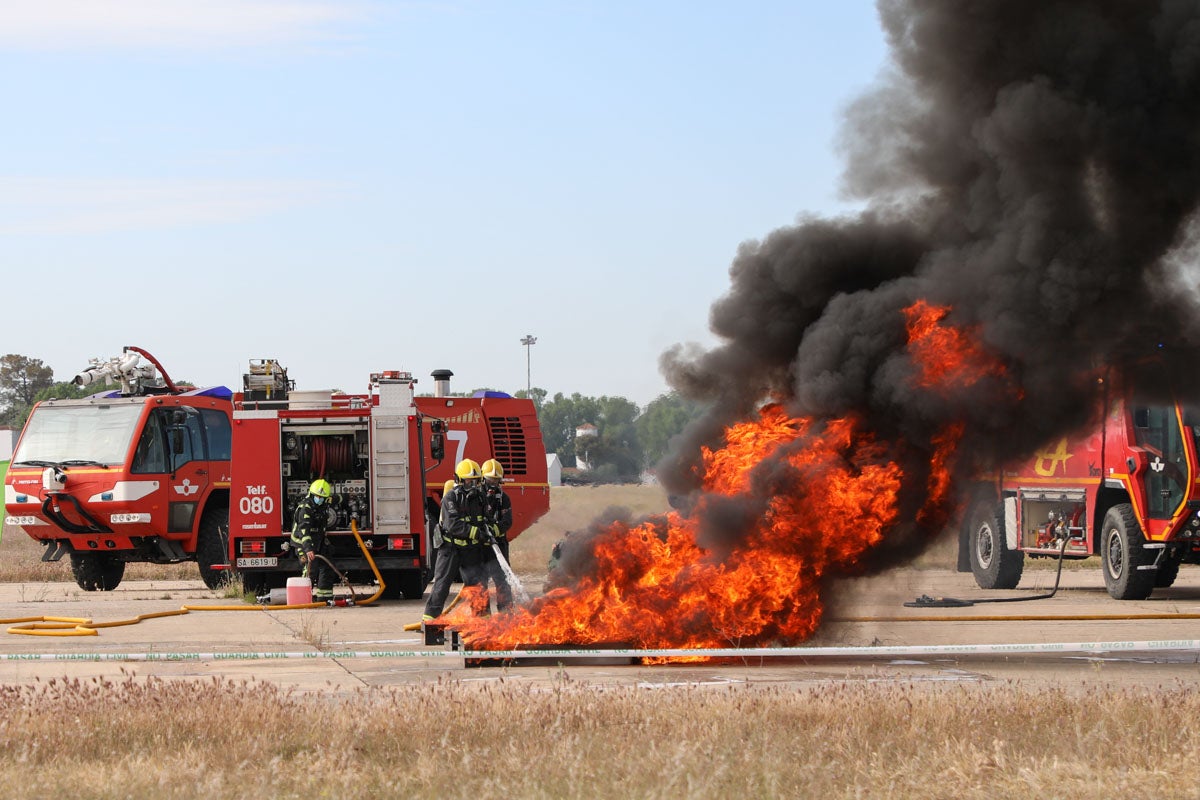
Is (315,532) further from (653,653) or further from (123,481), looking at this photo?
(653,653)

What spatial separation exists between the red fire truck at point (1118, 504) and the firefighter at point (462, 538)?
5.31 meters

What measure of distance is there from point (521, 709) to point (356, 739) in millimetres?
1031

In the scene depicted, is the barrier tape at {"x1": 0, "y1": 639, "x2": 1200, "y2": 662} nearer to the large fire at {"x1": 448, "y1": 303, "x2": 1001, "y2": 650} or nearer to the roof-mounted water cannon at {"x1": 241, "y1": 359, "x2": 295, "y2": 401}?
the large fire at {"x1": 448, "y1": 303, "x2": 1001, "y2": 650}

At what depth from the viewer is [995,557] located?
62.9 ft

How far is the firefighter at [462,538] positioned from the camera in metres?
12.9

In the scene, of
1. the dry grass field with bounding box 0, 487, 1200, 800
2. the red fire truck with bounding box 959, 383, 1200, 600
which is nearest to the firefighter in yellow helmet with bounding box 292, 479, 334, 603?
the dry grass field with bounding box 0, 487, 1200, 800

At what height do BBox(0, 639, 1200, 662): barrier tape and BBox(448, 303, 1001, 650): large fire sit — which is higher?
BBox(448, 303, 1001, 650): large fire

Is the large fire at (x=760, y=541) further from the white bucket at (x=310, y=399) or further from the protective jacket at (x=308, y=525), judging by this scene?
the white bucket at (x=310, y=399)

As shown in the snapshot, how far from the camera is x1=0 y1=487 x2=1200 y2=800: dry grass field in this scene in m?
6.63

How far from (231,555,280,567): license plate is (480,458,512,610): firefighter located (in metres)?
4.64

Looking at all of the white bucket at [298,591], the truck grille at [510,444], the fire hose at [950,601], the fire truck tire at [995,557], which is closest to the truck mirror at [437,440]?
the white bucket at [298,591]

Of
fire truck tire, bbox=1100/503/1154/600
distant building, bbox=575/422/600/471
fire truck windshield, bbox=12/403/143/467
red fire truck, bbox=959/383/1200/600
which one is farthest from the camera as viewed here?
distant building, bbox=575/422/600/471

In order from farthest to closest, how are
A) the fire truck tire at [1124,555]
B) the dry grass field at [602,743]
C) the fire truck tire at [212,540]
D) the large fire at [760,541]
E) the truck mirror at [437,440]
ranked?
1. the fire truck tire at [212,540]
2. the truck mirror at [437,440]
3. the fire truck tire at [1124,555]
4. the large fire at [760,541]
5. the dry grass field at [602,743]

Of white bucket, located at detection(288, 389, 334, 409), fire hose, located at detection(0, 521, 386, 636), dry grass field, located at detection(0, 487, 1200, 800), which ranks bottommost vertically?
dry grass field, located at detection(0, 487, 1200, 800)
